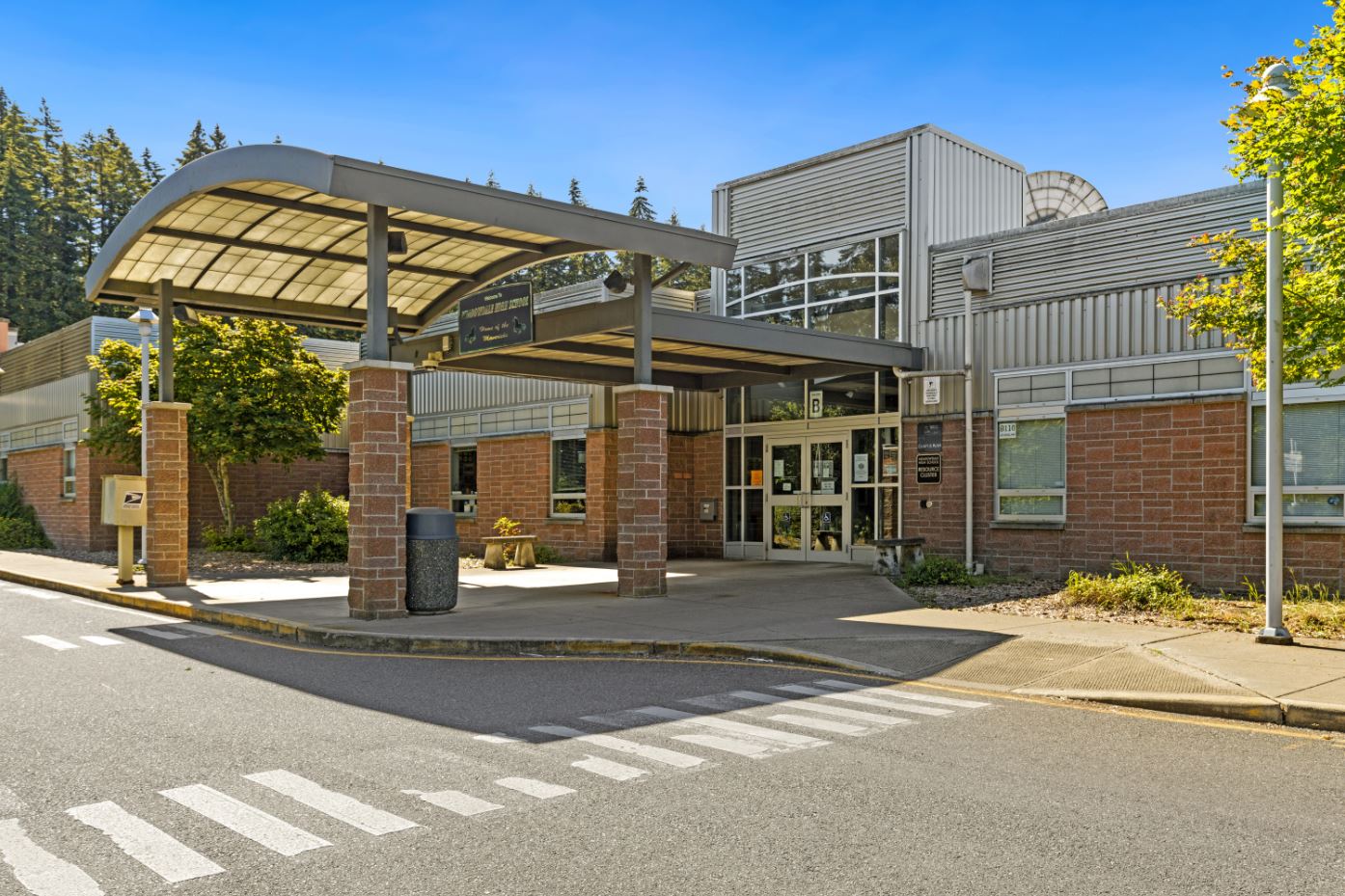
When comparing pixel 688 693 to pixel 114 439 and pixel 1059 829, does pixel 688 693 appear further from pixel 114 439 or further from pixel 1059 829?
pixel 114 439

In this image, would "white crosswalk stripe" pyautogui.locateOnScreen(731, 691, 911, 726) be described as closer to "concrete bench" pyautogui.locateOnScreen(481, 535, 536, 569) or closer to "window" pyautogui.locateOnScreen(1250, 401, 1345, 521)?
"window" pyautogui.locateOnScreen(1250, 401, 1345, 521)

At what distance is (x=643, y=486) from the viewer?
46.3ft

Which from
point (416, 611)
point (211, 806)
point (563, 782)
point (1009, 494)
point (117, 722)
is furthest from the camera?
point (1009, 494)

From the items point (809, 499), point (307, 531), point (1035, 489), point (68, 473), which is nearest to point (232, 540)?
point (307, 531)

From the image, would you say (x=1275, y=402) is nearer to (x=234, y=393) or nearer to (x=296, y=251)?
(x=296, y=251)

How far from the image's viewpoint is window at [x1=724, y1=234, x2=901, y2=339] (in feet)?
62.6

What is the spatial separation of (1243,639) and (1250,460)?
474 cm

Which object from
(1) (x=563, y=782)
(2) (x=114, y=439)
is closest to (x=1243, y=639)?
(1) (x=563, y=782)

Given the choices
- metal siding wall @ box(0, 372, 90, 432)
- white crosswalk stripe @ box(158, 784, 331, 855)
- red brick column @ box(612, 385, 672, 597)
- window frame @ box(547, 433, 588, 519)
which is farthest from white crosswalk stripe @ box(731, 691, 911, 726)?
metal siding wall @ box(0, 372, 90, 432)

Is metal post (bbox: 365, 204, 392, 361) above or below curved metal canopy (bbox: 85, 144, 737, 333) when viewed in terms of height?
below

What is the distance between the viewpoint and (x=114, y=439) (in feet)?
76.1

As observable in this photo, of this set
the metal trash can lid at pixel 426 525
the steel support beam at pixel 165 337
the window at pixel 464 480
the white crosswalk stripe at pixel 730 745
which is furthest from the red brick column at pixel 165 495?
the white crosswalk stripe at pixel 730 745

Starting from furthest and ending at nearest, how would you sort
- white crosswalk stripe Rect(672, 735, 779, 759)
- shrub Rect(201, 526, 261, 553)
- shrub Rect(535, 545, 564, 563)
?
shrub Rect(201, 526, 261, 553), shrub Rect(535, 545, 564, 563), white crosswalk stripe Rect(672, 735, 779, 759)

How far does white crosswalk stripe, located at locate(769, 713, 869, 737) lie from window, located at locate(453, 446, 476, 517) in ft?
64.5
